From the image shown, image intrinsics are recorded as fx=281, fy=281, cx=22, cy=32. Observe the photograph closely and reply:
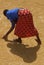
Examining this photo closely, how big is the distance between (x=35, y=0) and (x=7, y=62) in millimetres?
3770

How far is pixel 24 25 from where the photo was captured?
6227 millimetres

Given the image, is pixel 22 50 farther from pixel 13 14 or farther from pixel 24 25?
pixel 13 14

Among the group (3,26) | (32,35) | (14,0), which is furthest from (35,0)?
(32,35)

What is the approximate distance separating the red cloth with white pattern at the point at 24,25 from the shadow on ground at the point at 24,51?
26 centimetres

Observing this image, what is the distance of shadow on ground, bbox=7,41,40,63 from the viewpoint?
5977mm

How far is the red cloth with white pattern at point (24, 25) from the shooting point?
6162 mm

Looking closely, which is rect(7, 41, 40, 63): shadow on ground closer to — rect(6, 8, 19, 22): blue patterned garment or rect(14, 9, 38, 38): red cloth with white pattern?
rect(14, 9, 38, 38): red cloth with white pattern

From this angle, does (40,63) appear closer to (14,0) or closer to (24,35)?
(24,35)

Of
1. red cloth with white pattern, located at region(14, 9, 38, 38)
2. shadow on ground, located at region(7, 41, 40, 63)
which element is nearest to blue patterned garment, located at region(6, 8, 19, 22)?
red cloth with white pattern, located at region(14, 9, 38, 38)

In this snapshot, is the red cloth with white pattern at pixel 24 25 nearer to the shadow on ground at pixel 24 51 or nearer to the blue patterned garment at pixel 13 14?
the blue patterned garment at pixel 13 14

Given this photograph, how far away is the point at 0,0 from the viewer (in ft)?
29.5

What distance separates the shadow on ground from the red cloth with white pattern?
0.26 metres

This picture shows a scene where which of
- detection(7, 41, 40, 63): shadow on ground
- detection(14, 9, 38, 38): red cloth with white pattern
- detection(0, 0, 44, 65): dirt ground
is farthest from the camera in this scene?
detection(14, 9, 38, 38): red cloth with white pattern

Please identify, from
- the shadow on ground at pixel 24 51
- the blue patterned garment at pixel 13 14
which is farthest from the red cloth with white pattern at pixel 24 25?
Answer: the shadow on ground at pixel 24 51
